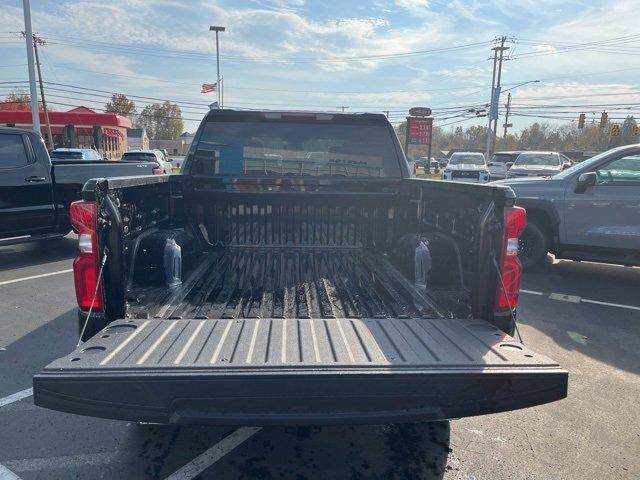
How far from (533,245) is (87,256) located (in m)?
6.74

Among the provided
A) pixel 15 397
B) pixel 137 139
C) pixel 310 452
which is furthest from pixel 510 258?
pixel 137 139

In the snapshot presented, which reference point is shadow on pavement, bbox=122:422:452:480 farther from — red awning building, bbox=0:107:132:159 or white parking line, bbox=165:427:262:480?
red awning building, bbox=0:107:132:159

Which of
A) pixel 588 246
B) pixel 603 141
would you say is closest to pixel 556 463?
pixel 588 246

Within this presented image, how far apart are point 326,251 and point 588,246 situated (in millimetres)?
4691

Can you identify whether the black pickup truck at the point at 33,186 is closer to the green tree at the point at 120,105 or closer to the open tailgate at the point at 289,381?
the open tailgate at the point at 289,381

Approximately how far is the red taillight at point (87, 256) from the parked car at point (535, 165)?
16850 mm

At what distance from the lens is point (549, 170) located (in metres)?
17.3

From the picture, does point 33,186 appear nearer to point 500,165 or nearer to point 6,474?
point 6,474

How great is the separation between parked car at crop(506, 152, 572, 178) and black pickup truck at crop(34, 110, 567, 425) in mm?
14409

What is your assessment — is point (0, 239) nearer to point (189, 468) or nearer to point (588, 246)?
point (189, 468)

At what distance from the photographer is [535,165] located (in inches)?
725

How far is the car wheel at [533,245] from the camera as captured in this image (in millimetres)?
7395

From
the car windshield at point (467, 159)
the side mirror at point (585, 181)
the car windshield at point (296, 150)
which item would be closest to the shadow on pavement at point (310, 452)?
the car windshield at point (296, 150)

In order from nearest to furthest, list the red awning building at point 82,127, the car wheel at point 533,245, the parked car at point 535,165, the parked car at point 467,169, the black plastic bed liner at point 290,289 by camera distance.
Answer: the black plastic bed liner at point 290,289 < the car wheel at point 533,245 < the parked car at point 535,165 < the parked car at point 467,169 < the red awning building at point 82,127
